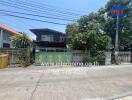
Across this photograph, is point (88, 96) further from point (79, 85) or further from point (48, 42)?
point (48, 42)

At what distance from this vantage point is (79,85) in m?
13.5

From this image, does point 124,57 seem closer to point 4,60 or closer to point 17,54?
point 17,54

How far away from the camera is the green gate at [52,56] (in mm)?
25594

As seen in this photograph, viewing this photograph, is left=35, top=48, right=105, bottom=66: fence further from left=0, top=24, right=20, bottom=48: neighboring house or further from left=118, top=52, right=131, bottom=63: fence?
left=0, top=24, right=20, bottom=48: neighboring house

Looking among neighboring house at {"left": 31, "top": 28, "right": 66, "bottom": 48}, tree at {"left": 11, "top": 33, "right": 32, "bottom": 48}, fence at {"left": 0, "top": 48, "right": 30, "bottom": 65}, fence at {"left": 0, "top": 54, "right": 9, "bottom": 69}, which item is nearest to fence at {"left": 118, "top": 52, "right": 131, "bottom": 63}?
neighboring house at {"left": 31, "top": 28, "right": 66, "bottom": 48}

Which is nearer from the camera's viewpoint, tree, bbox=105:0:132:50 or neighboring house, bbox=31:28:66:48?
tree, bbox=105:0:132:50

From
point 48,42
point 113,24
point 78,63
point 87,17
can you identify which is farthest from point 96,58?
point 48,42

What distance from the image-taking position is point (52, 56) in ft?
85.9

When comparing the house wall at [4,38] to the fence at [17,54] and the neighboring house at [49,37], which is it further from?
the fence at [17,54]

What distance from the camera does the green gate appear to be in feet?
84.0

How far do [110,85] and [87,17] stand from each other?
737 inches

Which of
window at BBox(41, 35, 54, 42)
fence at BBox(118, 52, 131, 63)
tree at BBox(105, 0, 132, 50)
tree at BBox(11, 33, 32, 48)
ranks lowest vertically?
fence at BBox(118, 52, 131, 63)

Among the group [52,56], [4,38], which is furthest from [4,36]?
[52,56]

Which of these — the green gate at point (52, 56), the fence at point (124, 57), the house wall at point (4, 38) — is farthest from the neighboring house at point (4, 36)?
the fence at point (124, 57)
